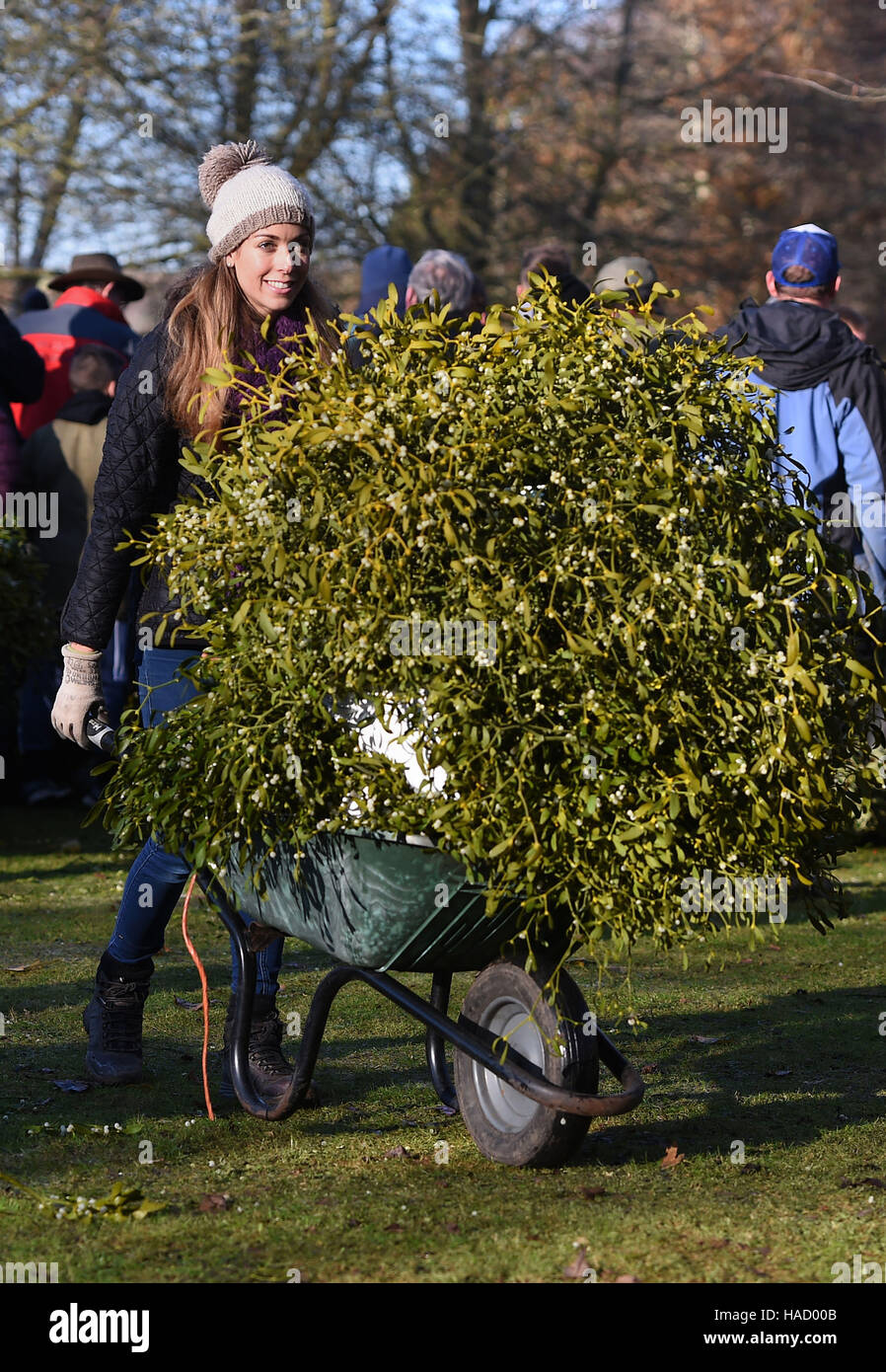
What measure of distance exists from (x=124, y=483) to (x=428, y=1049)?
152 cm

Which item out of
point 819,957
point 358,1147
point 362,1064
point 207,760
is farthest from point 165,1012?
point 819,957

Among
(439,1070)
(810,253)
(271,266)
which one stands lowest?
(439,1070)

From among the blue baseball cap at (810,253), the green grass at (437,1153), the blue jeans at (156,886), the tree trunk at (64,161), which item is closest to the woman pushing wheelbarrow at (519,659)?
the green grass at (437,1153)

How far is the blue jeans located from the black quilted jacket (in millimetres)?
81

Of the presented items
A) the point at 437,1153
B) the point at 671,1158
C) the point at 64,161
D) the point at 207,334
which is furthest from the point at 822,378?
the point at 64,161

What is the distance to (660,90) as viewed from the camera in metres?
20.4

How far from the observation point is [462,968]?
146 inches

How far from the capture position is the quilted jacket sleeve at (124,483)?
400 centimetres

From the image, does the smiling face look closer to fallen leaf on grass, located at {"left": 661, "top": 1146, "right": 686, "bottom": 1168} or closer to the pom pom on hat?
the pom pom on hat

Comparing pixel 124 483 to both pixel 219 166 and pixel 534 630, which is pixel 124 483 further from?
pixel 534 630

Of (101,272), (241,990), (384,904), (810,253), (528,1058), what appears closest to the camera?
(384,904)

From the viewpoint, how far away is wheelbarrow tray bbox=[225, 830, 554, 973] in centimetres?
331

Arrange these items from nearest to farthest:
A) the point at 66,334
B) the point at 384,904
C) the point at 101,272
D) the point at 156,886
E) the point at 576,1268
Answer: the point at 576,1268
the point at 384,904
the point at 156,886
the point at 66,334
the point at 101,272

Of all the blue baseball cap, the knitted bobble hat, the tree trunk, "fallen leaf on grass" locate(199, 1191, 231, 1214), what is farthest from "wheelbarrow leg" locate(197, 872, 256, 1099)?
the tree trunk
